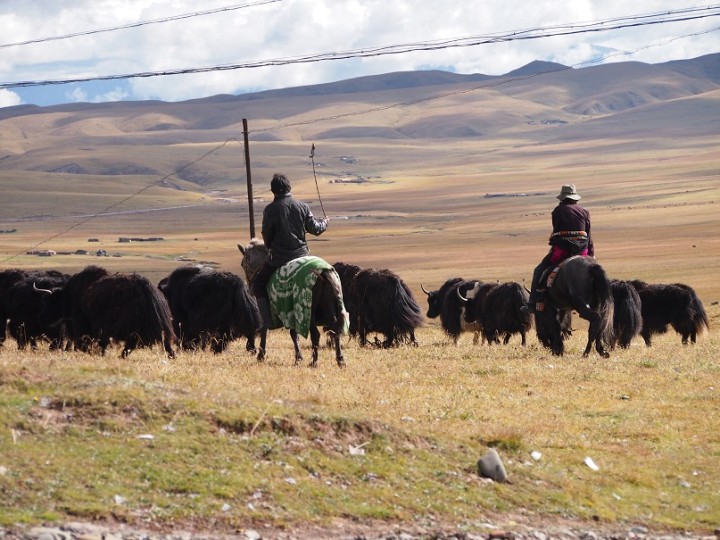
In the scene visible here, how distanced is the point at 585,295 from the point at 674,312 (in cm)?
551

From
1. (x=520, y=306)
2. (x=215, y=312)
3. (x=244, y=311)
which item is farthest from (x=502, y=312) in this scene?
(x=215, y=312)

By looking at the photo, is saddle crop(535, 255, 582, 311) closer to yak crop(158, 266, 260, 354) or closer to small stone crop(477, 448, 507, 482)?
yak crop(158, 266, 260, 354)

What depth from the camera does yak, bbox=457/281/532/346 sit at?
54.9 ft

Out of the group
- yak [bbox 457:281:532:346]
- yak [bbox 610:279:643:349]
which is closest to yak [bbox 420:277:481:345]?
yak [bbox 457:281:532:346]

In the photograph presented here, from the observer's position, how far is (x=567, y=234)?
13102 millimetres

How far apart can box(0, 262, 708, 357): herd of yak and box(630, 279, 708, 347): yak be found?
15 millimetres

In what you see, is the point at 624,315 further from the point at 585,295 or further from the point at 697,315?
the point at 697,315

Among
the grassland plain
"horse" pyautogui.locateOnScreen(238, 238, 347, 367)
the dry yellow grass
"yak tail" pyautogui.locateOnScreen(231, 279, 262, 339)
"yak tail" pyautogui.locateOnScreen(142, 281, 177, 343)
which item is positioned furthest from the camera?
"yak tail" pyautogui.locateOnScreen(231, 279, 262, 339)

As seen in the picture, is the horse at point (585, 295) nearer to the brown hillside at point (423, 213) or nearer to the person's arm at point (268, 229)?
the person's arm at point (268, 229)

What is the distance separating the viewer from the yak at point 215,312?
13.5 m

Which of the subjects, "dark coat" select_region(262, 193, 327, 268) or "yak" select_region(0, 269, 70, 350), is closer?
"dark coat" select_region(262, 193, 327, 268)

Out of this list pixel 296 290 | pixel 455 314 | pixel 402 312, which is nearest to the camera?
pixel 296 290

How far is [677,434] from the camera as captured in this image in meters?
8.91

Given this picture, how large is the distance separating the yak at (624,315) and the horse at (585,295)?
6.39 ft
